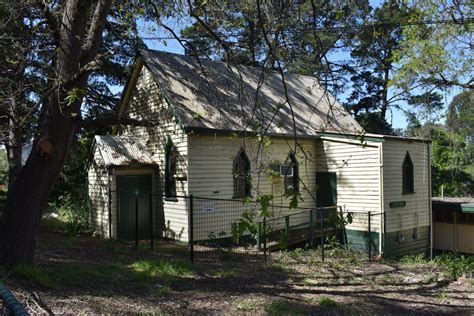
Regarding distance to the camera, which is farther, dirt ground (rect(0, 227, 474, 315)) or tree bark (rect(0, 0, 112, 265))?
tree bark (rect(0, 0, 112, 265))

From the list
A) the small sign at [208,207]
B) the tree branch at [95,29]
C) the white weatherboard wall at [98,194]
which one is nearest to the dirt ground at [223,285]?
the small sign at [208,207]

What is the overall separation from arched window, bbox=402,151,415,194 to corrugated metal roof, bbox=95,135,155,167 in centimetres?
941

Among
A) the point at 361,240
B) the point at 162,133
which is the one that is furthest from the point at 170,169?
the point at 361,240

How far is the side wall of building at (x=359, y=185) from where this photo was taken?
1566cm

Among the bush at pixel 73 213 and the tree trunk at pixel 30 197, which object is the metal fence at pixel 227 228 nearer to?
the bush at pixel 73 213

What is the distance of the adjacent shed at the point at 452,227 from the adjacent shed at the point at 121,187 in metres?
13.3

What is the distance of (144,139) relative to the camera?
16609mm

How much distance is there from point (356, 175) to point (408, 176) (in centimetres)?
232

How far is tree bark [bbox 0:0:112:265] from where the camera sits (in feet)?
25.5

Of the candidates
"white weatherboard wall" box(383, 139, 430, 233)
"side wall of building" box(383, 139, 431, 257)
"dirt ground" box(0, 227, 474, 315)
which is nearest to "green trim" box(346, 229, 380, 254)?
"side wall of building" box(383, 139, 431, 257)

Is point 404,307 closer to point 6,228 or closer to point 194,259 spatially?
point 194,259

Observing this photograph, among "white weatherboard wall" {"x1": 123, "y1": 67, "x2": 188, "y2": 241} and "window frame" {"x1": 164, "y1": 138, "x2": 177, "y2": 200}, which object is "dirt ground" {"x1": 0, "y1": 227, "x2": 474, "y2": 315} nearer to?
"white weatherboard wall" {"x1": 123, "y1": 67, "x2": 188, "y2": 241}

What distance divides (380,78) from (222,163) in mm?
20903

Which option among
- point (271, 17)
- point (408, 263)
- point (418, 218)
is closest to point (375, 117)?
point (418, 218)
